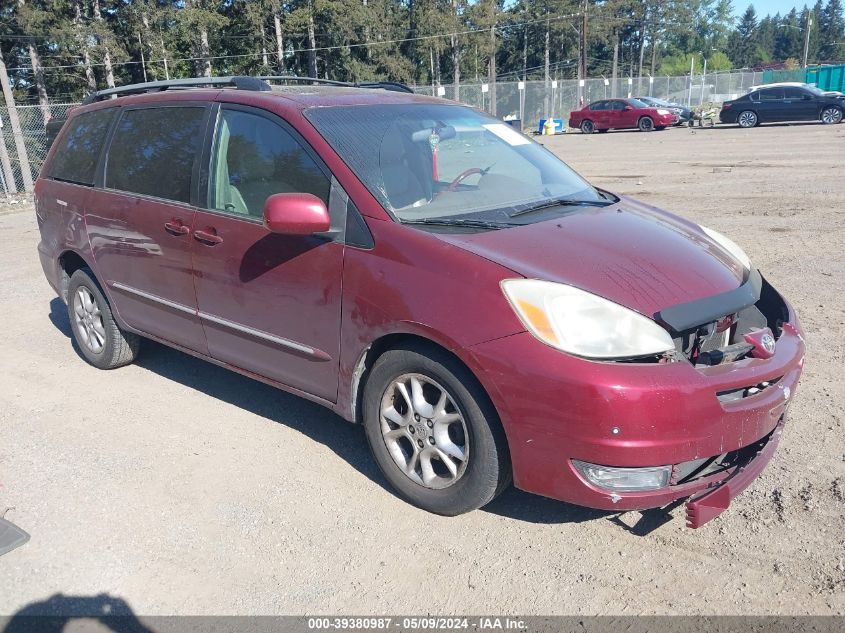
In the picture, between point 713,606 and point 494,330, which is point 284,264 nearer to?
point 494,330

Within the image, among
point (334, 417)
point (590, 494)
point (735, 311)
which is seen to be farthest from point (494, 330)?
point (334, 417)

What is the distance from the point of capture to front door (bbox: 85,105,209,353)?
4.23m

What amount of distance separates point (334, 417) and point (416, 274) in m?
1.61

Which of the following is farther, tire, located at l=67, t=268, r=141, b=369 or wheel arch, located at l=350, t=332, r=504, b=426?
tire, located at l=67, t=268, r=141, b=369

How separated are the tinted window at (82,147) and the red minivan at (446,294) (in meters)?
0.20

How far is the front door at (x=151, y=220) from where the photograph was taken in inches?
167

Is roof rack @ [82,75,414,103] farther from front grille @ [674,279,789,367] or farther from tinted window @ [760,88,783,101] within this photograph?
tinted window @ [760,88,783,101]

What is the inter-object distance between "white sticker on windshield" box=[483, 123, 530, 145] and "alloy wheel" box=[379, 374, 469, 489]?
1.92 metres

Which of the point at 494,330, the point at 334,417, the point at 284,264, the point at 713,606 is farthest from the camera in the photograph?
the point at 334,417

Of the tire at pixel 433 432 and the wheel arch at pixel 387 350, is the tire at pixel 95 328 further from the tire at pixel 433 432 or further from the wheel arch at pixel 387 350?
the tire at pixel 433 432

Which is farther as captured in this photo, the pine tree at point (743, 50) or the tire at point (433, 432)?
the pine tree at point (743, 50)

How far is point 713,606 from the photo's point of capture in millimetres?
2682

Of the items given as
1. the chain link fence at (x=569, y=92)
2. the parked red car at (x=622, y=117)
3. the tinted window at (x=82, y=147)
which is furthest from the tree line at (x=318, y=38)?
the tinted window at (x=82, y=147)

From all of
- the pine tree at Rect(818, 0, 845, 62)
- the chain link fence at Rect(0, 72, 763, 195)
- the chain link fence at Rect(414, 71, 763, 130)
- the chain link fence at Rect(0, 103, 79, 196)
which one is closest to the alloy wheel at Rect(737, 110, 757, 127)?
the chain link fence at Rect(0, 72, 763, 195)
